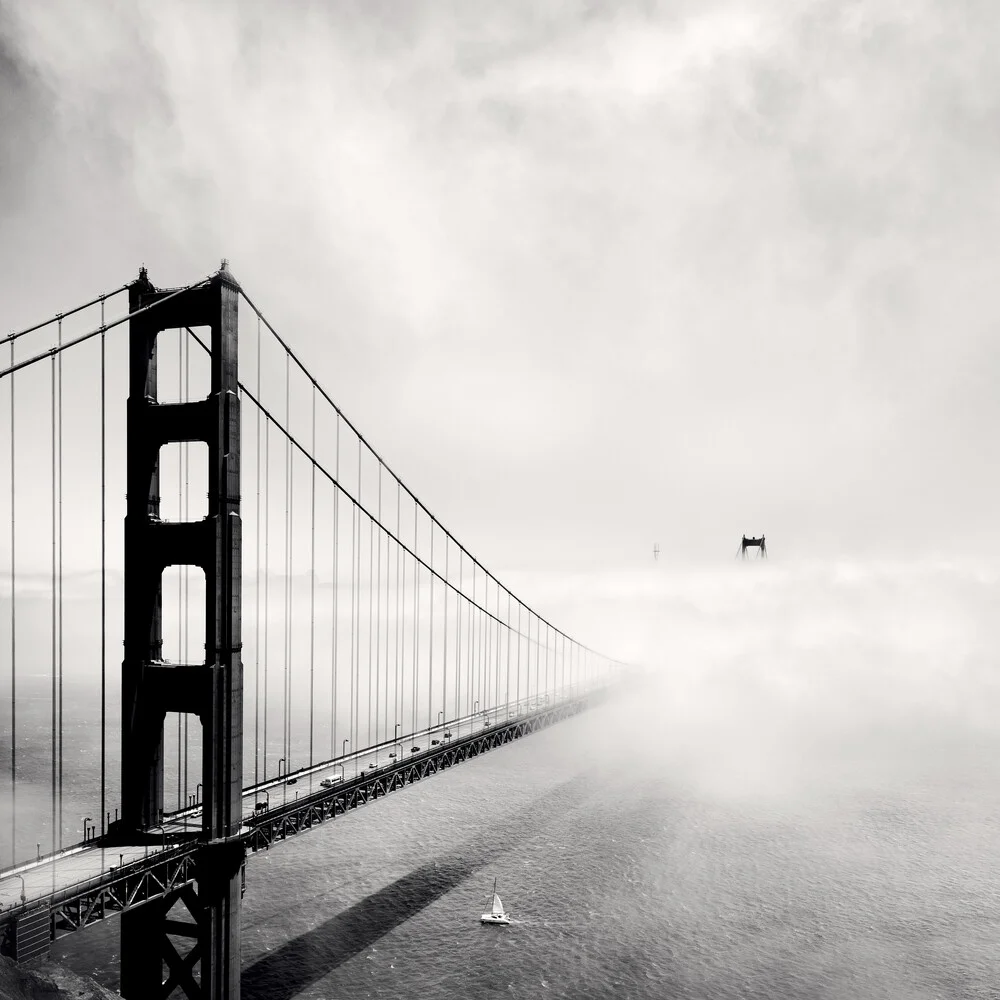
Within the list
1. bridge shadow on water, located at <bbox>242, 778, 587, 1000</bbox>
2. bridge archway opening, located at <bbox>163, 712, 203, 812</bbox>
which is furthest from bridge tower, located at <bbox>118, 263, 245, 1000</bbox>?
bridge archway opening, located at <bbox>163, 712, 203, 812</bbox>

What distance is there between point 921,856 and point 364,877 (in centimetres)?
4895

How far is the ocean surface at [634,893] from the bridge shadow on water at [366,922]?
0.60 feet

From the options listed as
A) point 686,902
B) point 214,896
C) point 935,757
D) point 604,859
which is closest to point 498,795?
point 604,859

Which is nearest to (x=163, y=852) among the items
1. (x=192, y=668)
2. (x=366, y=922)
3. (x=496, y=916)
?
(x=192, y=668)

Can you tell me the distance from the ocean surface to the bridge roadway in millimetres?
10682

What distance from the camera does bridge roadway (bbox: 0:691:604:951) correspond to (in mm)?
20984

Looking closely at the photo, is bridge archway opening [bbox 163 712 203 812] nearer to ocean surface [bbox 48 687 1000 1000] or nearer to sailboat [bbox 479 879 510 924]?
ocean surface [bbox 48 687 1000 1000]

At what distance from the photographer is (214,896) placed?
26.4m

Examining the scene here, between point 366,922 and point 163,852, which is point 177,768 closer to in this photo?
point 366,922

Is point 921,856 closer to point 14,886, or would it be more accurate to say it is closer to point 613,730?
Answer: point 14,886

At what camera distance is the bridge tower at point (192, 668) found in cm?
2641

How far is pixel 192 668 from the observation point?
26.7 metres

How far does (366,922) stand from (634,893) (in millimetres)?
19373

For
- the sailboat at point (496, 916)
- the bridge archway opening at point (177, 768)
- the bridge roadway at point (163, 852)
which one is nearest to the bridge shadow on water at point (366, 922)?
the sailboat at point (496, 916)
